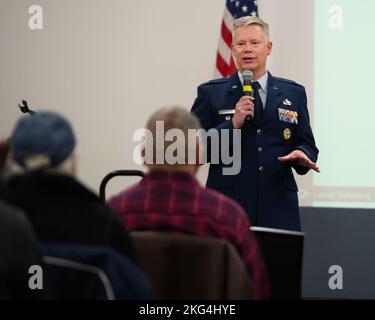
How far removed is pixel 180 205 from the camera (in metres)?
2.12

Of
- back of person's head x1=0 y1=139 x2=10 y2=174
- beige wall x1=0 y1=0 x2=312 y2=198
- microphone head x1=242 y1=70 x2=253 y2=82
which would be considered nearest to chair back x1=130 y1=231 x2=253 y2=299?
back of person's head x1=0 y1=139 x2=10 y2=174

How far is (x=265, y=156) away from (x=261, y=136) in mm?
92

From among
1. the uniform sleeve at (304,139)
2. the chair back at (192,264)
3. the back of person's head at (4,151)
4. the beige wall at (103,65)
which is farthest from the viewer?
the beige wall at (103,65)

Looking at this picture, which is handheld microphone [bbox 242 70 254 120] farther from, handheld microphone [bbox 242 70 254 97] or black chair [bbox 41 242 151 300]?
black chair [bbox 41 242 151 300]

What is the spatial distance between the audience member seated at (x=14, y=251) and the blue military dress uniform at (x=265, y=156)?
150cm

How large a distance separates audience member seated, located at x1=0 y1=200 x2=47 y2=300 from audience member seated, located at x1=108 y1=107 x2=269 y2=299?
39 cm

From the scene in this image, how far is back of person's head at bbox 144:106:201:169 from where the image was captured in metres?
2.13

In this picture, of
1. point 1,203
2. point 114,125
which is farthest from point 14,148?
point 114,125

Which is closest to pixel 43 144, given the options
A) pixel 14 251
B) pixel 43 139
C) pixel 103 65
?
pixel 43 139

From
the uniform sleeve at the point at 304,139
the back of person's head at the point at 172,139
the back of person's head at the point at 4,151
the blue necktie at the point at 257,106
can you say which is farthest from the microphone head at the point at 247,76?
the back of person's head at the point at 4,151

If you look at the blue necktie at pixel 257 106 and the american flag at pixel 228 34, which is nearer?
the blue necktie at pixel 257 106

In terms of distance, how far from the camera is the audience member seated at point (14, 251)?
1771mm

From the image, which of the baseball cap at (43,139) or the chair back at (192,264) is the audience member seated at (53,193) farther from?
the chair back at (192,264)

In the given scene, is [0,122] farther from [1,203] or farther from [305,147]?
[1,203]
